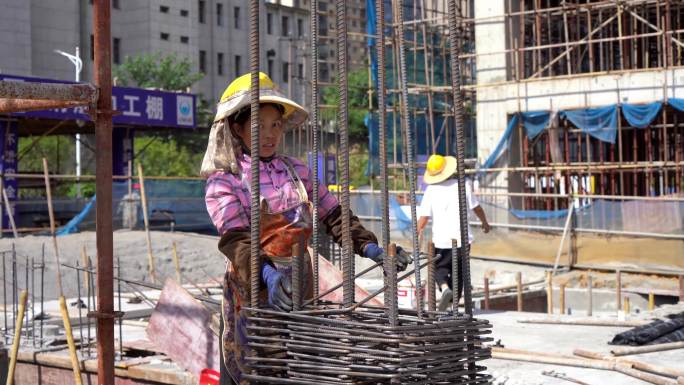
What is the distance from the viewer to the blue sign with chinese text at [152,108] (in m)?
26.3

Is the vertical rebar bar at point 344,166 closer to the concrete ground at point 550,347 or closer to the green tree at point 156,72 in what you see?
the concrete ground at point 550,347

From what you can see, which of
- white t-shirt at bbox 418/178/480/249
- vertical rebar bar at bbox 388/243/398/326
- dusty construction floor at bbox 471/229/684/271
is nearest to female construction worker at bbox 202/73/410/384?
vertical rebar bar at bbox 388/243/398/326

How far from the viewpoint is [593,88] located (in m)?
21.9

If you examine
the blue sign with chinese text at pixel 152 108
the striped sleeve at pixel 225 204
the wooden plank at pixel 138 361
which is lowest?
the wooden plank at pixel 138 361

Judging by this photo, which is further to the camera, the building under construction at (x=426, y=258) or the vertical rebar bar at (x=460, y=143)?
the vertical rebar bar at (x=460, y=143)

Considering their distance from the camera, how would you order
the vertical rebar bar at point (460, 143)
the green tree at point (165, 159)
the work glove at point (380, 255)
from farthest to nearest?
the green tree at point (165, 159) → the work glove at point (380, 255) → the vertical rebar bar at point (460, 143)

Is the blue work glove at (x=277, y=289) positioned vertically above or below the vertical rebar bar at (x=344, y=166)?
below

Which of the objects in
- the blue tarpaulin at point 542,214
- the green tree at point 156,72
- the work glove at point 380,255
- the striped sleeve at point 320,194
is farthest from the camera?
the green tree at point 156,72

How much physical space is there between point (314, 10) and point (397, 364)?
56.3 inches

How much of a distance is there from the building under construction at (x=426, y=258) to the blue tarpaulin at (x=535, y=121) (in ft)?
0.13

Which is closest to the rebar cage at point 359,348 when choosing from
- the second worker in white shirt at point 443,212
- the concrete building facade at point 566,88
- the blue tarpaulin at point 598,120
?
the second worker in white shirt at point 443,212

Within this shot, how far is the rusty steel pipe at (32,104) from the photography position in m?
5.37

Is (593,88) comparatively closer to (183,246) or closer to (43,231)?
(183,246)

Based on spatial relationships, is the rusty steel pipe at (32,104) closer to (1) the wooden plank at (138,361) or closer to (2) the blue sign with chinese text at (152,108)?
(1) the wooden plank at (138,361)
